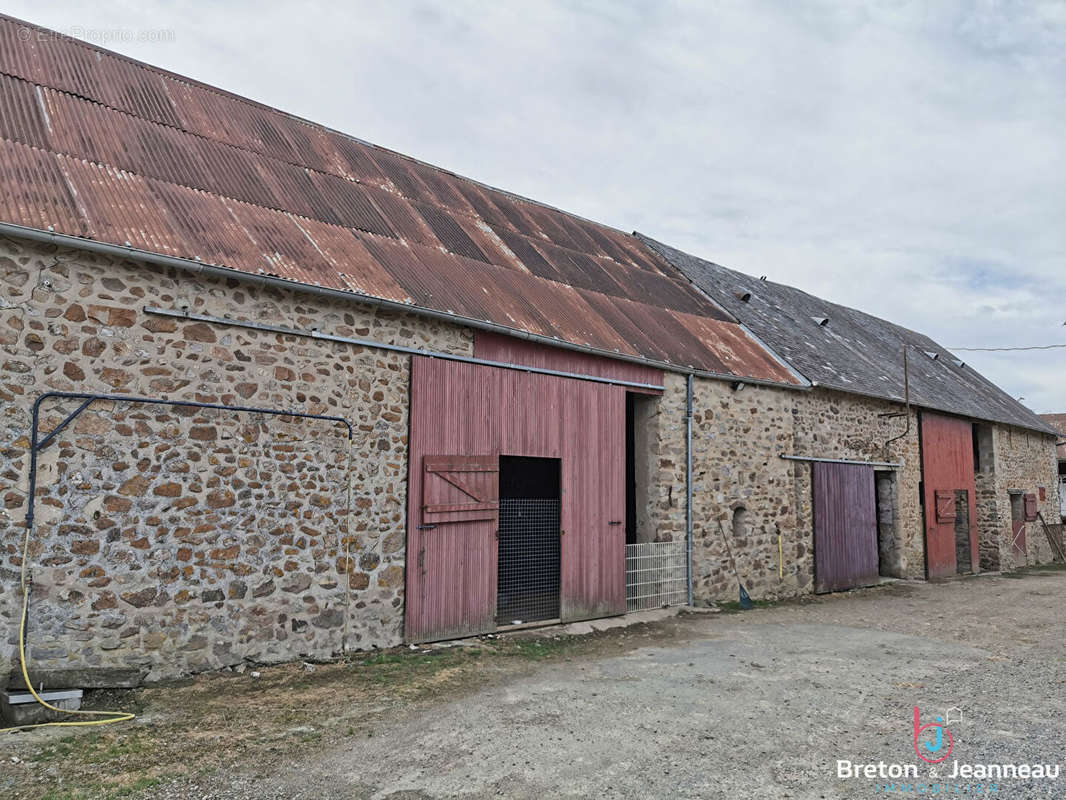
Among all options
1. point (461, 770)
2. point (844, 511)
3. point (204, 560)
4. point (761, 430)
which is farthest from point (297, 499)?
point (844, 511)

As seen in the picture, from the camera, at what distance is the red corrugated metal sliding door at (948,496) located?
49.3ft

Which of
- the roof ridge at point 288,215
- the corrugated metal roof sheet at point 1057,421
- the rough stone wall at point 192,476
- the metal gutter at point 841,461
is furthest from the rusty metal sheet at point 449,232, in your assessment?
the corrugated metal roof sheet at point 1057,421

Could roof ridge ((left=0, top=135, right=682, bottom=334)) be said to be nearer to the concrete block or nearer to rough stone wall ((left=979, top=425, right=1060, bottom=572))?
the concrete block

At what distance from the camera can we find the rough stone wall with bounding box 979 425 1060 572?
1752 cm

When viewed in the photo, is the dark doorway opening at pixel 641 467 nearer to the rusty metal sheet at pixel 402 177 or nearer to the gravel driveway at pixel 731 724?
the gravel driveway at pixel 731 724

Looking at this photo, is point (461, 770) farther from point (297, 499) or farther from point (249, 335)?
point (249, 335)

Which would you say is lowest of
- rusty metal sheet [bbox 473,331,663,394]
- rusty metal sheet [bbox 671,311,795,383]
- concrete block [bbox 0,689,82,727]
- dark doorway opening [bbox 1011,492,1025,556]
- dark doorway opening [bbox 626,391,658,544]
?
concrete block [bbox 0,689,82,727]

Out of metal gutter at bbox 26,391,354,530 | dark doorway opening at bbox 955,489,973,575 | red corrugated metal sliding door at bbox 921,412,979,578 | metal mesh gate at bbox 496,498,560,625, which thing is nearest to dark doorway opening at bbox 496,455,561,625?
metal mesh gate at bbox 496,498,560,625

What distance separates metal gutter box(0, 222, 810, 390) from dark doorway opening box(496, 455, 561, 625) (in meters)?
1.52

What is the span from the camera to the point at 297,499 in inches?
256

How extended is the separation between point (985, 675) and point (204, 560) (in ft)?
22.7

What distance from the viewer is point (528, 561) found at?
27.6 feet

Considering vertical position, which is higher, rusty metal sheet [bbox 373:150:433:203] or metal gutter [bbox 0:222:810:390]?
rusty metal sheet [bbox 373:150:433:203]

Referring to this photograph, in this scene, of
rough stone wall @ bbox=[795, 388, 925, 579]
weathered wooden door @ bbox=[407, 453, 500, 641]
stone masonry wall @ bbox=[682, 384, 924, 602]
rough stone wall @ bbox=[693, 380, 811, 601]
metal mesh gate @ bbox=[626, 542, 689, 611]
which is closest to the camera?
weathered wooden door @ bbox=[407, 453, 500, 641]
